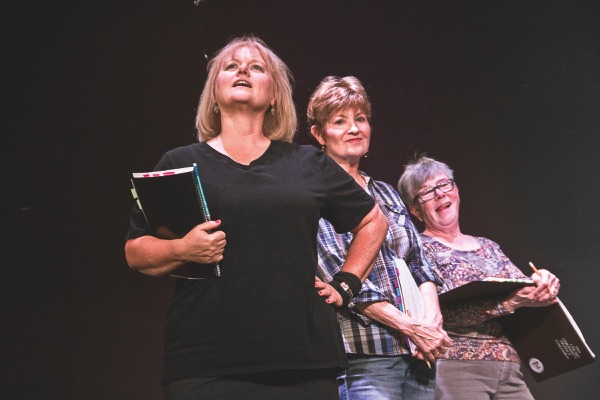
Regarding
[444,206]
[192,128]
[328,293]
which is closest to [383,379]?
[328,293]

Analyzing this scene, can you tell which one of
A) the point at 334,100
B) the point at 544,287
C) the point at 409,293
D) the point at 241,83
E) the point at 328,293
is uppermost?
the point at 241,83

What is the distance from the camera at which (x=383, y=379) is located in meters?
1.69

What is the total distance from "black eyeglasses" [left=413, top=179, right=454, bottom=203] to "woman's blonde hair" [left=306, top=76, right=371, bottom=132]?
1.80ft

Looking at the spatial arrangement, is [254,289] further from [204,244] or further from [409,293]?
[409,293]

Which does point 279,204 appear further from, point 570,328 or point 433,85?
point 433,85

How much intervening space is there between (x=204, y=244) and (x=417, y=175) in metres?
1.53

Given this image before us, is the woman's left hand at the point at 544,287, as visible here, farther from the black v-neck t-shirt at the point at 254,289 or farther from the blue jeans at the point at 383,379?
the black v-neck t-shirt at the point at 254,289

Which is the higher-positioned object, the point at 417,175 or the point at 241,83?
the point at 241,83

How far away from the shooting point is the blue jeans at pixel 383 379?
5.47 feet

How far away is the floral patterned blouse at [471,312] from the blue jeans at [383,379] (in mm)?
402

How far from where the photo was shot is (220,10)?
2.74 meters

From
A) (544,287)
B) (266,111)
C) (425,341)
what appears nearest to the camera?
(266,111)

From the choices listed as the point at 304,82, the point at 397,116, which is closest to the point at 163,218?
the point at 304,82

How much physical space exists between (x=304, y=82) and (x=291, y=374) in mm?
1794
